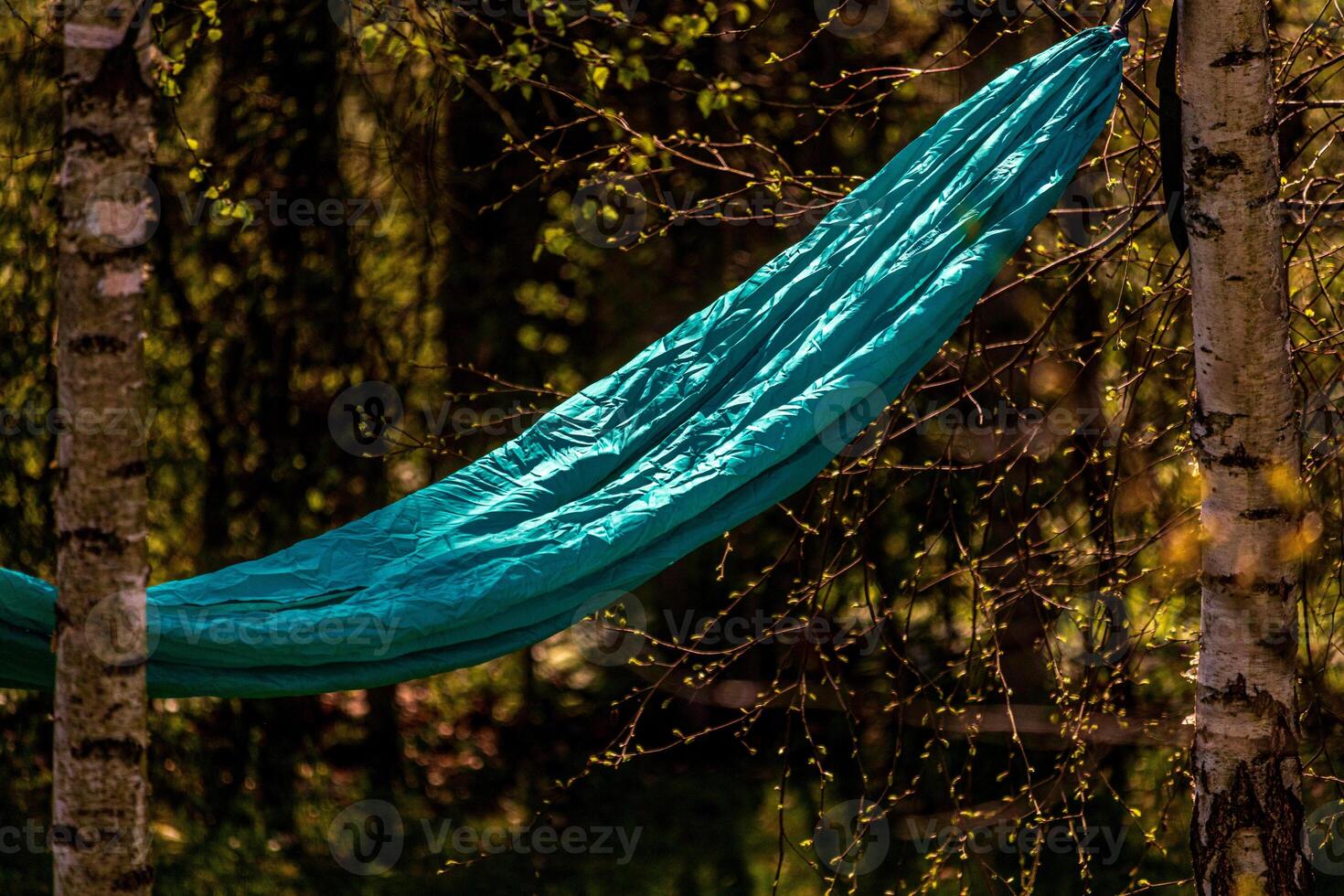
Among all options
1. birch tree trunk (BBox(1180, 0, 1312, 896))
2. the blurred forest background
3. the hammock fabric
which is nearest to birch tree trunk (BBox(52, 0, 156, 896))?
the hammock fabric

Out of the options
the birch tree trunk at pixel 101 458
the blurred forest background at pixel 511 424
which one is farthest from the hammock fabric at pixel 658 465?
the blurred forest background at pixel 511 424

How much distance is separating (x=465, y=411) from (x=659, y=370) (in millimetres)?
1673

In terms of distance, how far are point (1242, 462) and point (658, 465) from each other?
0.73 metres

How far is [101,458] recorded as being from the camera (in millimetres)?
1399

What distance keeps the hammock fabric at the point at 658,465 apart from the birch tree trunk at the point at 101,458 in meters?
0.21

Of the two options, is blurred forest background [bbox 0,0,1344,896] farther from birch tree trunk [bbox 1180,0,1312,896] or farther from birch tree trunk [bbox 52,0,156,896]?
birch tree trunk [bbox 52,0,156,896]

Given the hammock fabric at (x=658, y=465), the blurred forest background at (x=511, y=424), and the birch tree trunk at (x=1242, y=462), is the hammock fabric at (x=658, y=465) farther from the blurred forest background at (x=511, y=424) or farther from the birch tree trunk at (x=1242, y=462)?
the blurred forest background at (x=511, y=424)

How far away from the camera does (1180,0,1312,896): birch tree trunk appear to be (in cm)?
151

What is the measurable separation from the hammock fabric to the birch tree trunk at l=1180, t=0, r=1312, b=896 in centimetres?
31

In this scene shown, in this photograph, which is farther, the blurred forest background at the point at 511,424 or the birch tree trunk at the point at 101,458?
the blurred forest background at the point at 511,424

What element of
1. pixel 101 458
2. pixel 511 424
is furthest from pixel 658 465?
pixel 511 424

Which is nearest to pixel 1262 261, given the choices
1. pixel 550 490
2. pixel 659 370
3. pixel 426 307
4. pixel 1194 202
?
pixel 1194 202

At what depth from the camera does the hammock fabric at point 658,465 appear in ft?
5.58

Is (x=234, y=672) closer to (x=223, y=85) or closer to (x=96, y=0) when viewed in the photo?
(x=96, y=0)
